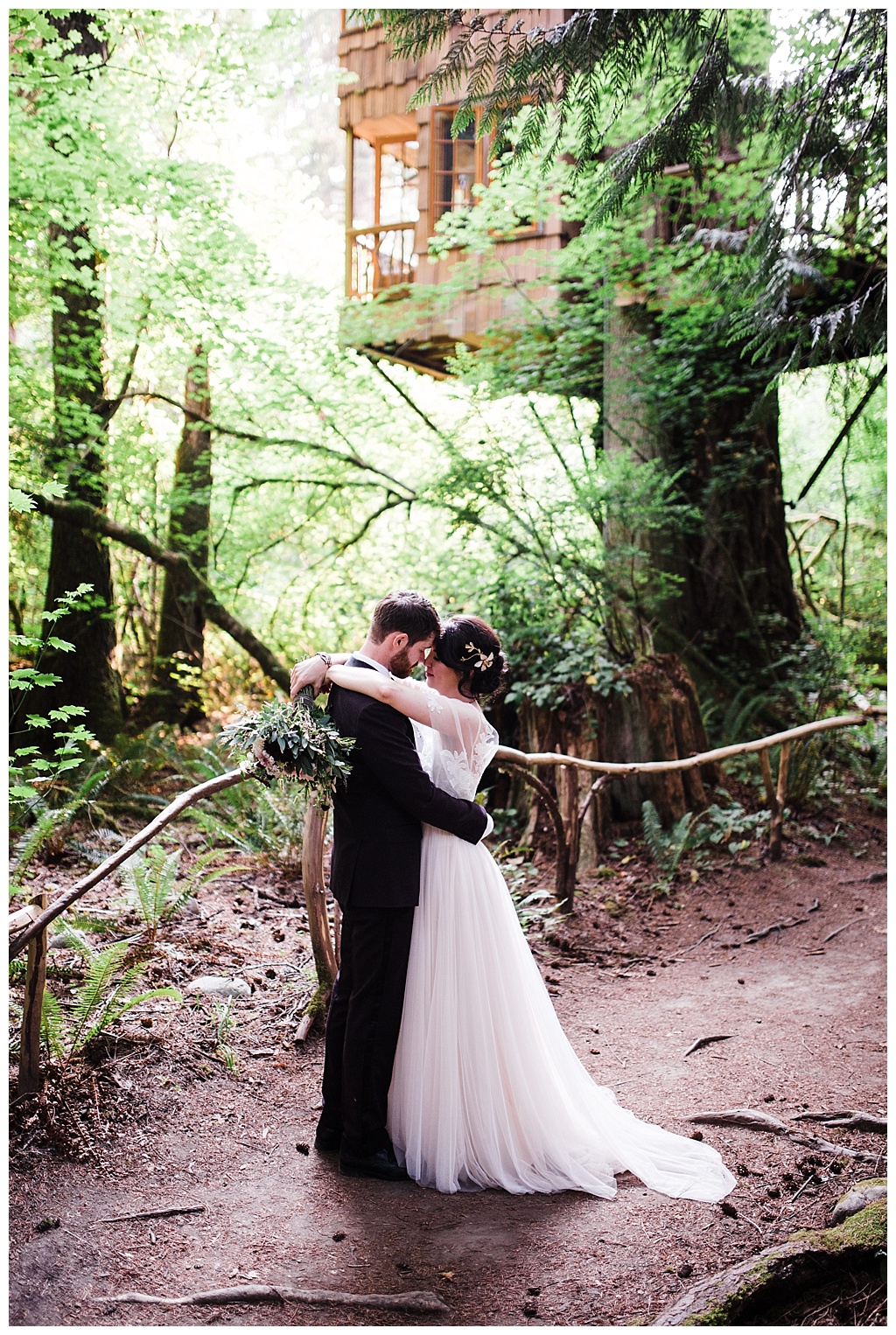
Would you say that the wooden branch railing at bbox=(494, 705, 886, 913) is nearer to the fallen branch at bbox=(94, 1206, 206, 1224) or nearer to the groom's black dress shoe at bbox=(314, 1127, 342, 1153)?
the groom's black dress shoe at bbox=(314, 1127, 342, 1153)

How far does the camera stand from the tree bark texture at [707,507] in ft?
32.8

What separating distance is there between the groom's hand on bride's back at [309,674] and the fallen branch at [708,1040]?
2.60 m

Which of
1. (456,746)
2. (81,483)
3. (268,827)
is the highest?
(81,483)

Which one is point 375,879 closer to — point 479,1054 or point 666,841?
point 479,1054

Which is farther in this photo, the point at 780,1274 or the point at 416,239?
the point at 416,239

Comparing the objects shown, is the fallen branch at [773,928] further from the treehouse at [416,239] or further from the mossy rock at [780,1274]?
the treehouse at [416,239]

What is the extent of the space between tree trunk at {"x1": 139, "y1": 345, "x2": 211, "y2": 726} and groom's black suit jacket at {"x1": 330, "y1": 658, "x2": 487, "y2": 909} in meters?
7.20

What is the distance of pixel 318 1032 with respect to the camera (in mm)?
4477

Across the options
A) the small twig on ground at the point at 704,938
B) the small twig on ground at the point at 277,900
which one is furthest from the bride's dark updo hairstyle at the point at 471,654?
the small twig on ground at the point at 704,938

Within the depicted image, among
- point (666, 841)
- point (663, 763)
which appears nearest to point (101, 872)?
point (663, 763)

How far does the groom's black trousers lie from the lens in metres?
3.43

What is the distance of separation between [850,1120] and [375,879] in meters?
2.08

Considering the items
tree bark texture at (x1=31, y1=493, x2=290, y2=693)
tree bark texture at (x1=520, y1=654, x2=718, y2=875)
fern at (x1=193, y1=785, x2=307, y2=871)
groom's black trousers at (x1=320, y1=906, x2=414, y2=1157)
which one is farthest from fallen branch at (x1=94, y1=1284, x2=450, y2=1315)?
tree bark texture at (x1=31, y1=493, x2=290, y2=693)

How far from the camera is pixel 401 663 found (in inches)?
144
